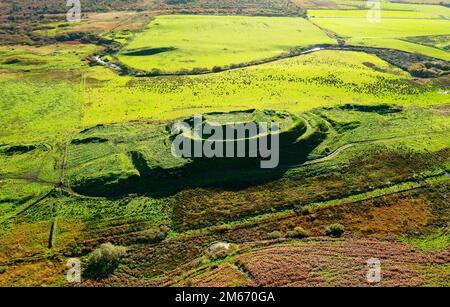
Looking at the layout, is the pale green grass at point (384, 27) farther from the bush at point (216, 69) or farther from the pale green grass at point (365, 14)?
the bush at point (216, 69)

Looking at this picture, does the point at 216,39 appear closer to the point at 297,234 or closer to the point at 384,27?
the point at 384,27

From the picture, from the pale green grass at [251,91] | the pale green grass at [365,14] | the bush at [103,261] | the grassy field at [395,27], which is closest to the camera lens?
the bush at [103,261]

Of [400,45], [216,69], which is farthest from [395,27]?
[216,69]

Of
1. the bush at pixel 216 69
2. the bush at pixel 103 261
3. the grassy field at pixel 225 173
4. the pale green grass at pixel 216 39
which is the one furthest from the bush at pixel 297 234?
the pale green grass at pixel 216 39

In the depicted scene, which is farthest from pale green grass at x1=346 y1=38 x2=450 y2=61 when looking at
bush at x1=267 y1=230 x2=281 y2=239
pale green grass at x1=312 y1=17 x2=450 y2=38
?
bush at x1=267 y1=230 x2=281 y2=239

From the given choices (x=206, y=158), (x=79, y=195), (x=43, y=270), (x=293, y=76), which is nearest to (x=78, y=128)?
(x=79, y=195)

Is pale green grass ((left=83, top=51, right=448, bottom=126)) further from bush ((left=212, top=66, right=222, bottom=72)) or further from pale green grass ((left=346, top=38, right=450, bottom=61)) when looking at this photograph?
pale green grass ((left=346, top=38, right=450, bottom=61))
